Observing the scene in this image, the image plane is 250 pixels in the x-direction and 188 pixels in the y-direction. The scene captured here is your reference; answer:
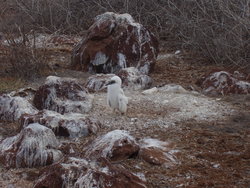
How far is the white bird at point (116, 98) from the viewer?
19.7 ft

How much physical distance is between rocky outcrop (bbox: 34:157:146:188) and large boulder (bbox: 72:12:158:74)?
Result: 429 cm

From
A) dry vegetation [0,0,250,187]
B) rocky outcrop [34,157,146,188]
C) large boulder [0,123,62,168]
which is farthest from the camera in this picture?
large boulder [0,123,62,168]

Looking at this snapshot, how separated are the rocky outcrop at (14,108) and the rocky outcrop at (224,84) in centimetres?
254

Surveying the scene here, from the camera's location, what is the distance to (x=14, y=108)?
20.0 feet

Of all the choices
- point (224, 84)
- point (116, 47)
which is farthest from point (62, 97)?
point (224, 84)

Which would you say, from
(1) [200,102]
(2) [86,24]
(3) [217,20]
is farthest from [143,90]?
(2) [86,24]

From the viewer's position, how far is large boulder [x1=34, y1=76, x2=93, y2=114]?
632cm

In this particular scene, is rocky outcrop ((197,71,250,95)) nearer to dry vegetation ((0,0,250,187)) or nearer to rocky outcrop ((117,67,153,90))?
dry vegetation ((0,0,250,187))

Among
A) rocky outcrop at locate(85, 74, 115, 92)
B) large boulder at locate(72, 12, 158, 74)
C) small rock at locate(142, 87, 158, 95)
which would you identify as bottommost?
small rock at locate(142, 87, 158, 95)

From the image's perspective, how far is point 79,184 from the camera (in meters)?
3.98

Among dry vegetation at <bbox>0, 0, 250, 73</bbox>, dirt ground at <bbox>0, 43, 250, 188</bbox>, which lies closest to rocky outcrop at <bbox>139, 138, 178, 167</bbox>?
dirt ground at <bbox>0, 43, 250, 188</bbox>

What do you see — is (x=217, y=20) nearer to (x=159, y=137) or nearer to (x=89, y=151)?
(x=159, y=137)

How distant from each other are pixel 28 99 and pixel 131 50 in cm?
230

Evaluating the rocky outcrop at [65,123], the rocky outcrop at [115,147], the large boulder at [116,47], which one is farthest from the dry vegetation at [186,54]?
the rocky outcrop at [65,123]
